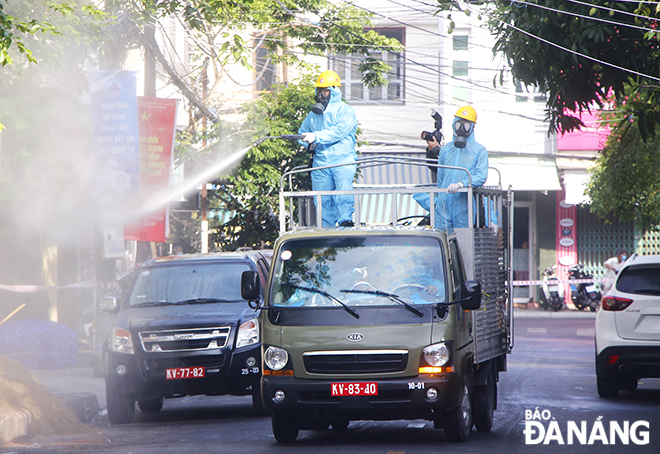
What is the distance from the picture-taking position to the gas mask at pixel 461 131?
940 centimetres

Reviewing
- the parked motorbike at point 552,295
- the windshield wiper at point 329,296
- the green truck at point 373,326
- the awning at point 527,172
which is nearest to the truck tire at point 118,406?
the green truck at point 373,326

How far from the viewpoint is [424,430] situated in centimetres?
848

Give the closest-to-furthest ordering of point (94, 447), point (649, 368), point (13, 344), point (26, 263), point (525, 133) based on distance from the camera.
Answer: point (94, 447) → point (649, 368) → point (13, 344) → point (26, 263) → point (525, 133)

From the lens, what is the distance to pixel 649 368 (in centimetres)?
1038

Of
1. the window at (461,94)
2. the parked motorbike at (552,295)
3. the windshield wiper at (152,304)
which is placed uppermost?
the window at (461,94)

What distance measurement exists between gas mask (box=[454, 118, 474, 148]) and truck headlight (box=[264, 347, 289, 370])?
3221 millimetres

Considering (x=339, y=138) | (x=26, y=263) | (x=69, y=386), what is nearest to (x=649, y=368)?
(x=339, y=138)

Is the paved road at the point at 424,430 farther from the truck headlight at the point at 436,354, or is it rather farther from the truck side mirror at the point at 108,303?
→ the truck side mirror at the point at 108,303

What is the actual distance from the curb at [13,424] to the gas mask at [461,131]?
5076 mm

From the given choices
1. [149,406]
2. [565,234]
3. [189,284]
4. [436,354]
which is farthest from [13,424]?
[565,234]

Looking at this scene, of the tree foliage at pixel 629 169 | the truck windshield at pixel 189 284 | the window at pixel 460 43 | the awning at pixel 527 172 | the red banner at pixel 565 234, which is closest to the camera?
the truck windshield at pixel 189 284

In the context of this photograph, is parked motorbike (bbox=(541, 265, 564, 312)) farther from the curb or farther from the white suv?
the curb

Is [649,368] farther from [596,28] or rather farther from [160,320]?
[160,320]

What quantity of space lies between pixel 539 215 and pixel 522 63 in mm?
17866
